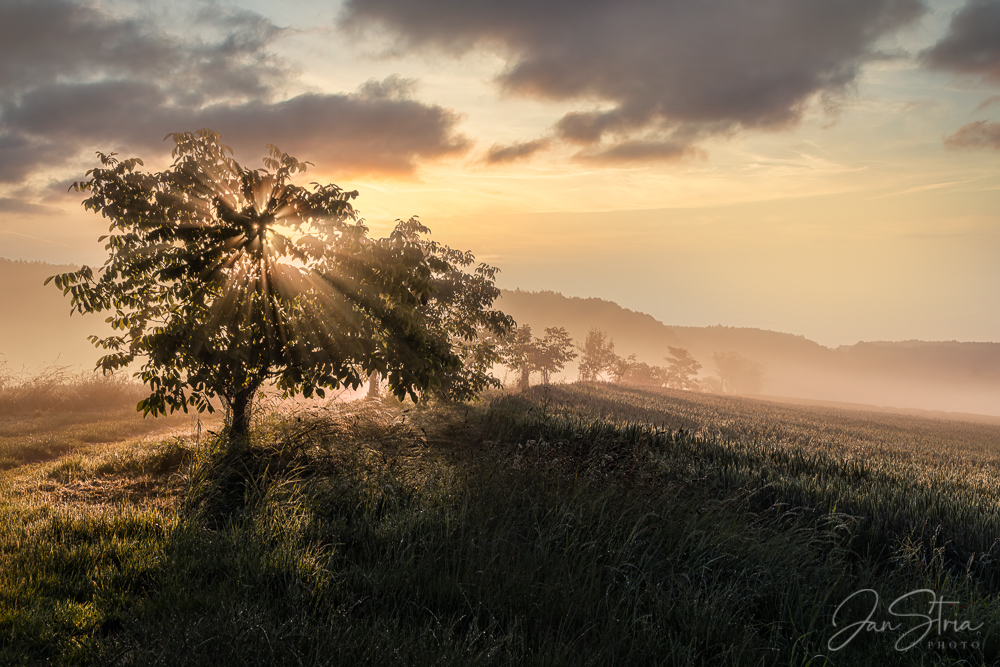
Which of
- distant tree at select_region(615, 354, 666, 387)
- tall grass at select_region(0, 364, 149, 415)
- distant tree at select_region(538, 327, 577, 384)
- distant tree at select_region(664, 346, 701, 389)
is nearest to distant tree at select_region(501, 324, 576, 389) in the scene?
distant tree at select_region(538, 327, 577, 384)

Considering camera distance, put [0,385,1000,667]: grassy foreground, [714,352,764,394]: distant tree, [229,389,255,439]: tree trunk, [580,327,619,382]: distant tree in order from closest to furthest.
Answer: [0,385,1000,667]: grassy foreground, [229,389,255,439]: tree trunk, [580,327,619,382]: distant tree, [714,352,764,394]: distant tree

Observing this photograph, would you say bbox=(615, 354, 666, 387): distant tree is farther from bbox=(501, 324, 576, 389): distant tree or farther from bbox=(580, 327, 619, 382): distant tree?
bbox=(501, 324, 576, 389): distant tree

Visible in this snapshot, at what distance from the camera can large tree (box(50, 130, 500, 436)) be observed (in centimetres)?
681

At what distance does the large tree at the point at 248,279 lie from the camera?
681cm

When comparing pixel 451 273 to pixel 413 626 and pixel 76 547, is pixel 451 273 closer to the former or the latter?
pixel 76 547

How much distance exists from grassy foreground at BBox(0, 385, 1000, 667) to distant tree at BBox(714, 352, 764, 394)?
136 m

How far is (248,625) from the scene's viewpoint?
3.22m

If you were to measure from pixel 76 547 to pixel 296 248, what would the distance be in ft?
13.9

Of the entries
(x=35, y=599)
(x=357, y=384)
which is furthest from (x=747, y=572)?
(x=35, y=599)

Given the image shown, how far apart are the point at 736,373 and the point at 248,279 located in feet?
470

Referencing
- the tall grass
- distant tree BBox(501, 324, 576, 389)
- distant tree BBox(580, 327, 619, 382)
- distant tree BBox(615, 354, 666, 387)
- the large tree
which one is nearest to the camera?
the large tree

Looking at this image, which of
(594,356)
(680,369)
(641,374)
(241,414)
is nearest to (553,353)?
(594,356)

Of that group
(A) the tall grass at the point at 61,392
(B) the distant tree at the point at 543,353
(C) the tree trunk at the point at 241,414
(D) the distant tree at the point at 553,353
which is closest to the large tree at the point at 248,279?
(C) the tree trunk at the point at 241,414

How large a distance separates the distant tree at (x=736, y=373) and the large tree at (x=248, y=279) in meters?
138
